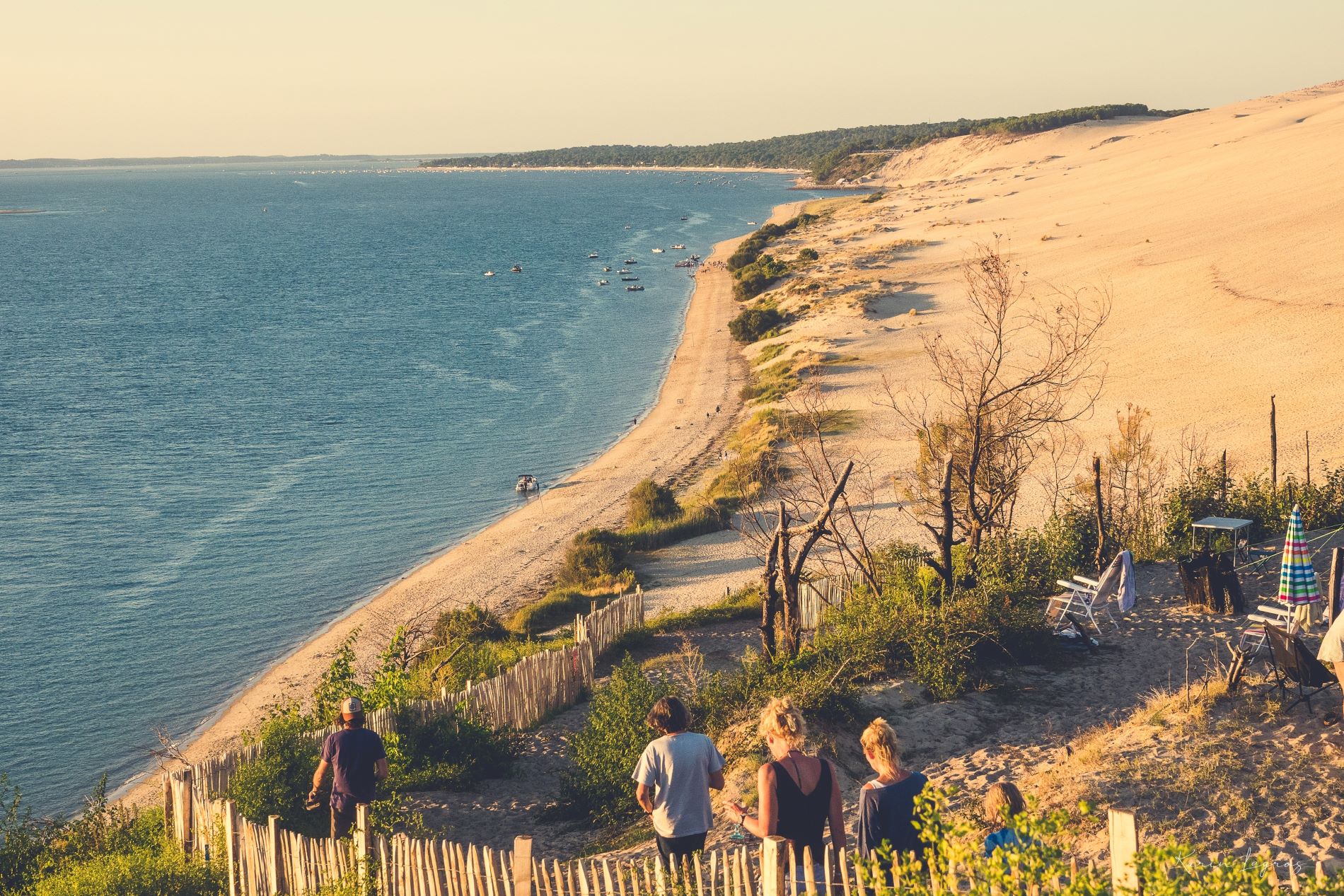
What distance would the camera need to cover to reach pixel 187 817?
29.5 ft

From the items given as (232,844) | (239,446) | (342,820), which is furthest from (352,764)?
(239,446)

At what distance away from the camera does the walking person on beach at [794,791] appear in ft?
19.6

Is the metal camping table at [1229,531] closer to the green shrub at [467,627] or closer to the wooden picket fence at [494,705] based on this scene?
the wooden picket fence at [494,705]

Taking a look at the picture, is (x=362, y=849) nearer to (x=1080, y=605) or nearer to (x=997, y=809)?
(x=997, y=809)

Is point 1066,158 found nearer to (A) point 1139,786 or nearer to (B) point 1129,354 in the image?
(B) point 1129,354

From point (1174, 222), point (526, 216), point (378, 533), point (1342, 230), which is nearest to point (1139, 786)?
point (378, 533)

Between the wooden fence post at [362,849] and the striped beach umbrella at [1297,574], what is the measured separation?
8.65m

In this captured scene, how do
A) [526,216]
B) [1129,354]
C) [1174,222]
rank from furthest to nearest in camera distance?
[526,216]
[1174,222]
[1129,354]

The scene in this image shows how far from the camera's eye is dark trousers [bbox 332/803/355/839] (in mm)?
7902

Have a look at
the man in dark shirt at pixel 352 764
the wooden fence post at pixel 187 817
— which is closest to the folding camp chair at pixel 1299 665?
the man in dark shirt at pixel 352 764

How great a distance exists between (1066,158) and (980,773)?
130768mm

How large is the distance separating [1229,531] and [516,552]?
16435mm

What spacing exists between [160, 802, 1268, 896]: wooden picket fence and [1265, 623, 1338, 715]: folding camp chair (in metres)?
2.52

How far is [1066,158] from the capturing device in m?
128
